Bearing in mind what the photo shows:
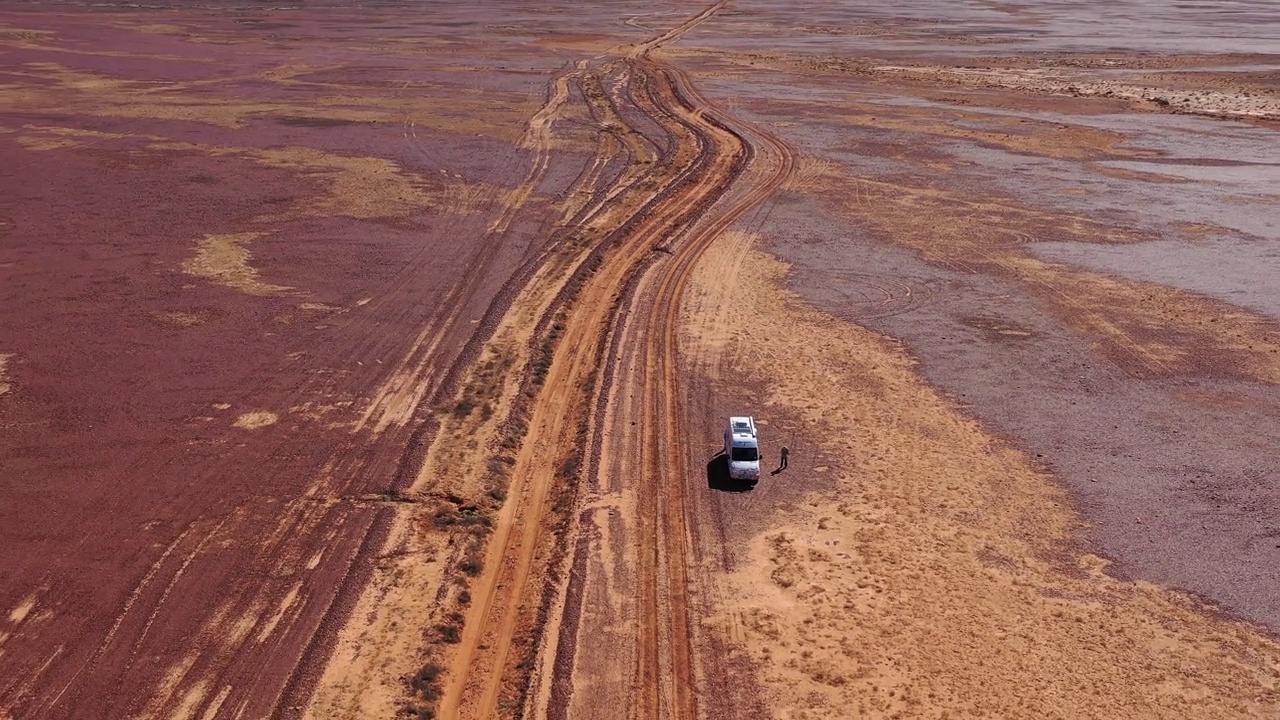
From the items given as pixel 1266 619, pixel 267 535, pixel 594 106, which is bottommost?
pixel 1266 619

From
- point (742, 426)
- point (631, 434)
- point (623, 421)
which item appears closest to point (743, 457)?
point (742, 426)

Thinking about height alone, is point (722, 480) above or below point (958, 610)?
above

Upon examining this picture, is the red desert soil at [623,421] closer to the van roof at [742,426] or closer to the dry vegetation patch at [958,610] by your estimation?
the dry vegetation patch at [958,610]

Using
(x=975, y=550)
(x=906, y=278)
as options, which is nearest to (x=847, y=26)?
(x=906, y=278)

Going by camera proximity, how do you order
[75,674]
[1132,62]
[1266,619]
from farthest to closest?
1. [1132,62]
2. [1266,619]
3. [75,674]

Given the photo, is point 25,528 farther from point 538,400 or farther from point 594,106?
point 594,106

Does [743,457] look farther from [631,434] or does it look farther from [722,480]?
[631,434]

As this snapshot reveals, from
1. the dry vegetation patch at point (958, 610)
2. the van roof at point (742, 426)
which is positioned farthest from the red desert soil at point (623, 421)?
the van roof at point (742, 426)
